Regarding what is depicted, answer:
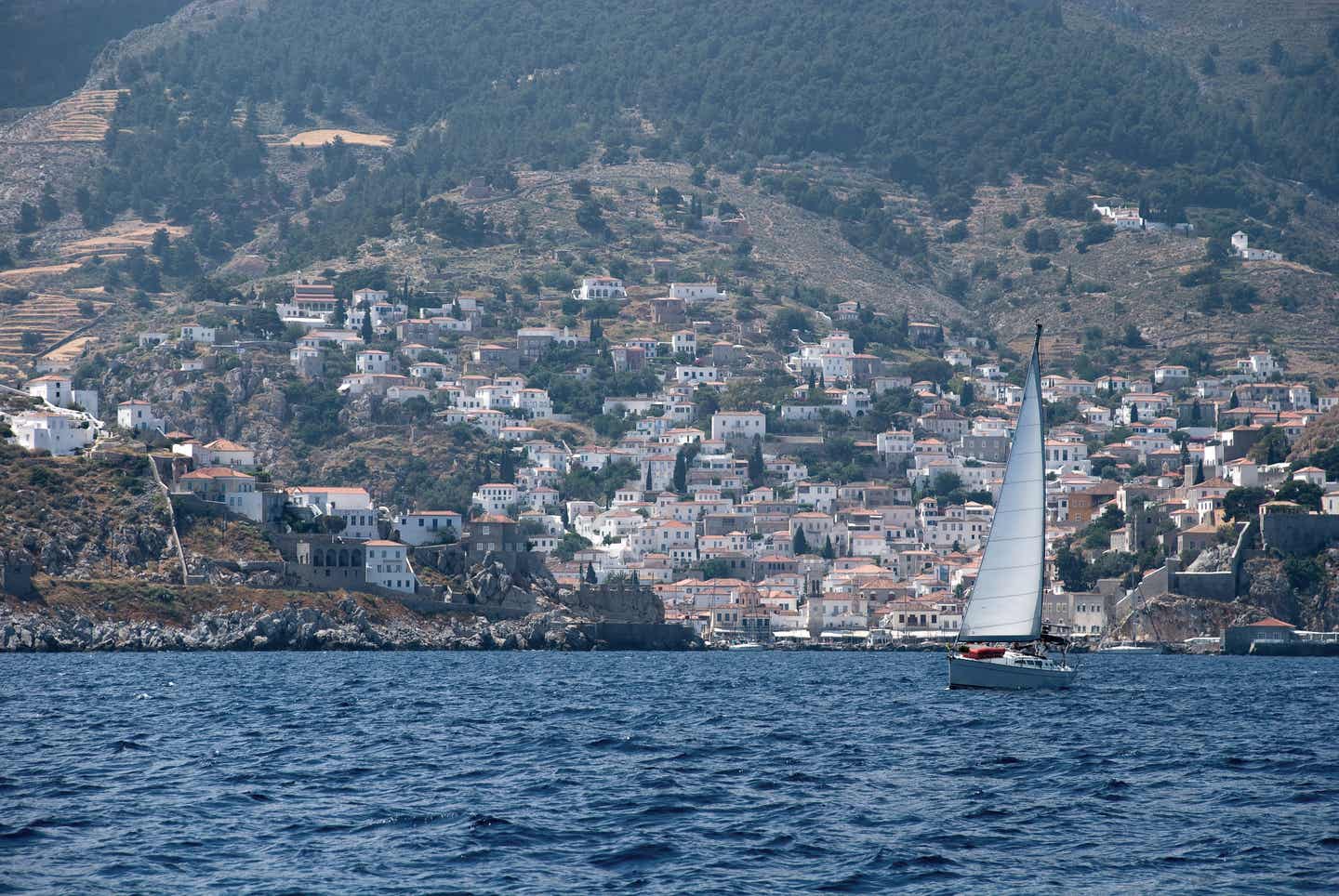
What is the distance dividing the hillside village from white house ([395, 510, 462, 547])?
11 cm

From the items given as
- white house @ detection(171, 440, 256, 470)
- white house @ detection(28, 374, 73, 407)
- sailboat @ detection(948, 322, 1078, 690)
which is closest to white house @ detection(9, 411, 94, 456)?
white house @ detection(171, 440, 256, 470)

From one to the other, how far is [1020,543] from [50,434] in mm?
59800

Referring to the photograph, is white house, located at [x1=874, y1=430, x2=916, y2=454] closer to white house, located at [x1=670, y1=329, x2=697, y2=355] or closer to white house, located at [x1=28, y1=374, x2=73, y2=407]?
white house, located at [x1=670, y1=329, x2=697, y2=355]

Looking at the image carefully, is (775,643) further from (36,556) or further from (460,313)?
(460,313)

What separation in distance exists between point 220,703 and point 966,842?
29159mm

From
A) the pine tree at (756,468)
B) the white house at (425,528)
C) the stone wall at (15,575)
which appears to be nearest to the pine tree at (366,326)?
the pine tree at (756,468)

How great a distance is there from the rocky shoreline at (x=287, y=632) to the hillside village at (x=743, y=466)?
3.36m

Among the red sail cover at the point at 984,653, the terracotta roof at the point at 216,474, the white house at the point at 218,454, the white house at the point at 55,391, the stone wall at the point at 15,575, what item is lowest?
the red sail cover at the point at 984,653

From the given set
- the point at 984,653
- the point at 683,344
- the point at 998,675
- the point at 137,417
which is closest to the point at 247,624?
the point at 137,417

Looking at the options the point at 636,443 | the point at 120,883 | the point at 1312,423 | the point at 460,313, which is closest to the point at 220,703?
the point at 120,883

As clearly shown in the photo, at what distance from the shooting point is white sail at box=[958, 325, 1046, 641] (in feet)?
190

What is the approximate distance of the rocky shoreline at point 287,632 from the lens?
8338 cm

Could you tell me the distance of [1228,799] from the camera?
118ft

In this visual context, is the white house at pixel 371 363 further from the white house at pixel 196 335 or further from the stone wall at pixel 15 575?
the stone wall at pixel 15 575
